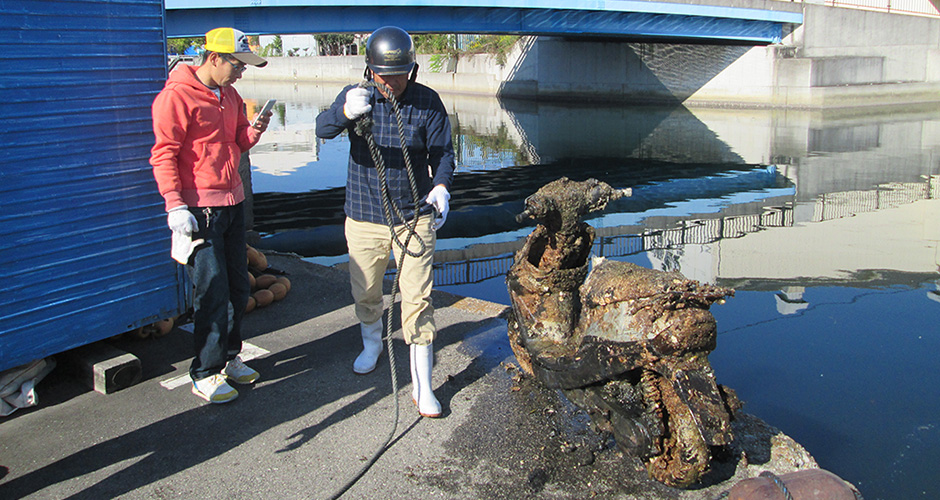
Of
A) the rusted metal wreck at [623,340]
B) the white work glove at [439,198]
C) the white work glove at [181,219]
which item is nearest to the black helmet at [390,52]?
the white work glove at [439,198]

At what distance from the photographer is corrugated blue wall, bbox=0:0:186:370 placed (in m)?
4.12

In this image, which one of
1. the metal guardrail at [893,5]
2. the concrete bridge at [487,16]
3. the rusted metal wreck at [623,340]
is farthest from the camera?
the metal guardrail at [893,5]

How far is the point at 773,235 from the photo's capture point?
1155 centimetres

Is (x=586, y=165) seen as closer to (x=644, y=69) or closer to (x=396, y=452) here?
(x=396, y=452)

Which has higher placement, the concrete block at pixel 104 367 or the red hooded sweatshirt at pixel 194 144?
the red hooded sweatshirt at pixel 194 144

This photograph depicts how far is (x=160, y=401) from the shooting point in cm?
450

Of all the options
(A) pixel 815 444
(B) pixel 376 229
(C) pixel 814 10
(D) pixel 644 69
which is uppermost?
(C) pixel 814 10

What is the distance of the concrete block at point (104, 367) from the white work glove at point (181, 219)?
3.85 ft

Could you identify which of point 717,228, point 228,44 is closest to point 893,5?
point 717,228

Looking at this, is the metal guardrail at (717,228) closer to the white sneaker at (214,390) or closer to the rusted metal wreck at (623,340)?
the white sneaker at (214,390)

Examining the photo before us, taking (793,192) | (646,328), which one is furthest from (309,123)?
(646,328)

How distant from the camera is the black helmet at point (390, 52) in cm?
405

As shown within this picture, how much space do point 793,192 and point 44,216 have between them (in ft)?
46.7

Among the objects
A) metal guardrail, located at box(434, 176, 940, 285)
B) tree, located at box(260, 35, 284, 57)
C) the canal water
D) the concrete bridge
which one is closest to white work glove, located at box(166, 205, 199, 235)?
the canal water
